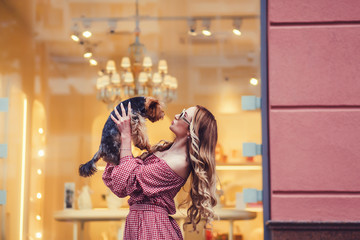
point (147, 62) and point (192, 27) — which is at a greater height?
point (192, 27)

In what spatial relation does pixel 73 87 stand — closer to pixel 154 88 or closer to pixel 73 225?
pixel 154 88

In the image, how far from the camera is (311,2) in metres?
3.34

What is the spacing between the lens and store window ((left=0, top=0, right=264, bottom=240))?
514cm

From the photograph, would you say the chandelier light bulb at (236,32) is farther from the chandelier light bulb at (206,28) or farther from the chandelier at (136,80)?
the chandelier at (136,80)

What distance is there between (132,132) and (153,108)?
17 centimetres

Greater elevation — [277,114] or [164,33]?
[164,33]

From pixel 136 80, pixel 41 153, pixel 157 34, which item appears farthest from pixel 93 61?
pixel 41 153

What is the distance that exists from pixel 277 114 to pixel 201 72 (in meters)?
3.08

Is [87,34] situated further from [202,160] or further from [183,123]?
[202,160]

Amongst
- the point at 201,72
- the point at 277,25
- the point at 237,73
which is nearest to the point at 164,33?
the point at 201,72

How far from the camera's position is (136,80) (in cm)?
613

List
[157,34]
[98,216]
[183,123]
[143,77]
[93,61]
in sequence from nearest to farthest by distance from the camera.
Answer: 1. [183,123]
2. [98,216]
3. [143,77]
4. [157,34]
5. [93,61]

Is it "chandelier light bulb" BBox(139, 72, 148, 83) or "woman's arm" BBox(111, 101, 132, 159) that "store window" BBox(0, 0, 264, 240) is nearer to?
"chandelier light bulb" BBox(139, 72, 148, 83)

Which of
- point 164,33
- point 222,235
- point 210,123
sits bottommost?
point 222,235
